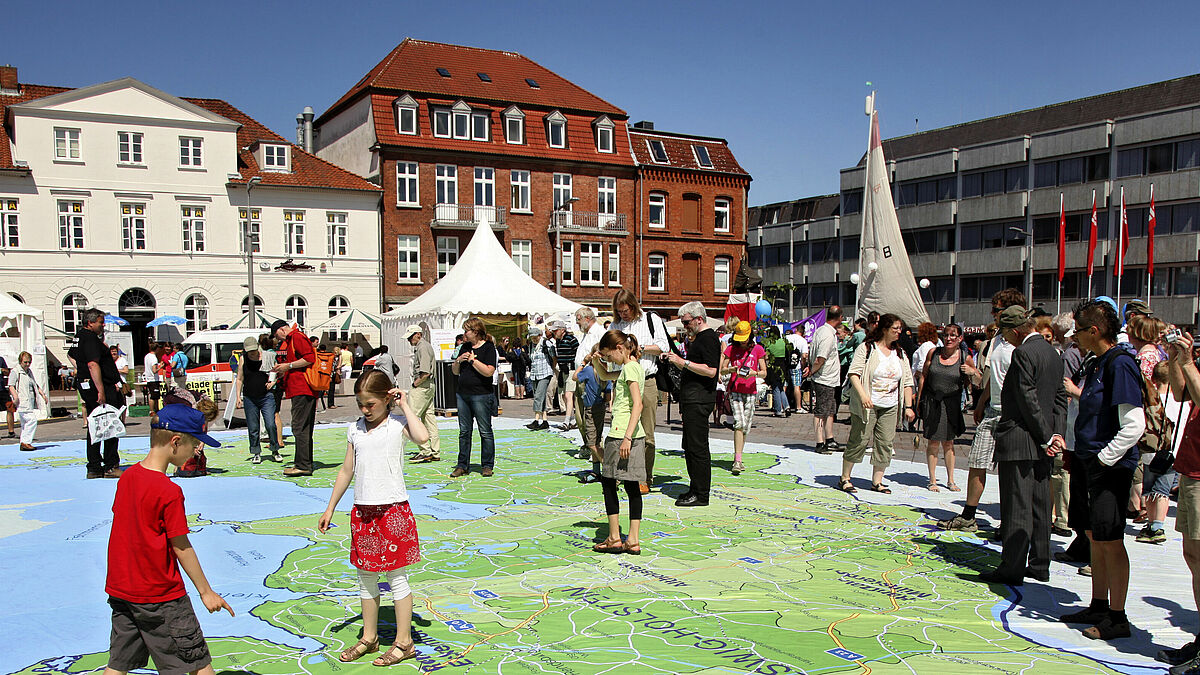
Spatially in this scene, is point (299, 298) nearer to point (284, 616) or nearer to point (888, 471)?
point (888, 471)

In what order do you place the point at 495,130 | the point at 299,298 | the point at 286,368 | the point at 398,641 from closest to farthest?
the point at 398,641 < the point at 286,368 < the point at 299,298 < the point at 495,130

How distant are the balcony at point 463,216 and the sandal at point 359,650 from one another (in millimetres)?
36552

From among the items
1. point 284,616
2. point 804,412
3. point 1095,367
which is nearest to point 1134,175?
point 804,412

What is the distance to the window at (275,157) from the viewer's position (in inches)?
1508

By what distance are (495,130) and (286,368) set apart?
1343 inches

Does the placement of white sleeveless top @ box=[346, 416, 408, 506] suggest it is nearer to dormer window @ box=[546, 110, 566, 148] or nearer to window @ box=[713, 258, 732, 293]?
dormer window @ box=[546, 110, 566, 148]

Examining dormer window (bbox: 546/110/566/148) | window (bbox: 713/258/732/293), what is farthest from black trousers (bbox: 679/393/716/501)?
window (bbox: 713/258/732/293)

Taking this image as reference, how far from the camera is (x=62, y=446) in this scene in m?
14.0

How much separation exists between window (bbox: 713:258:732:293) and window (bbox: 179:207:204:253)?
27112mm

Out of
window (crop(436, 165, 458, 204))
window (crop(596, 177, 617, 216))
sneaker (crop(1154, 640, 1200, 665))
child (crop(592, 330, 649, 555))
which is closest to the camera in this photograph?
sneaker (crop(1154, 640, 1200, 665))

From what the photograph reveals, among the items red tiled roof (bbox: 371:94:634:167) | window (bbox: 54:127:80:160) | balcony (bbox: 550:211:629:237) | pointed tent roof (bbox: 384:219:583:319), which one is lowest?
pointed tent roof (bbox: 384:219:583:319)

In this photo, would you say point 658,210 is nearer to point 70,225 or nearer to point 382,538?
point 70,225

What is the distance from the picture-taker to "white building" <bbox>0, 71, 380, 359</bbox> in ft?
111

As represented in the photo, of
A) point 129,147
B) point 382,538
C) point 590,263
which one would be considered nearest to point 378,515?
point 382,538
